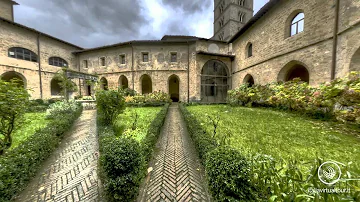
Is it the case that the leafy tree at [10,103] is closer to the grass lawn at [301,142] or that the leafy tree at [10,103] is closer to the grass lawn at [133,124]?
the grass lawn at [133,124]

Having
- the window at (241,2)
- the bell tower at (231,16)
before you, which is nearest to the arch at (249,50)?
the bell tower at (231,16)

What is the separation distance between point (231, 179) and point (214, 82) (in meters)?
17.9

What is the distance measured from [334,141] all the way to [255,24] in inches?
525

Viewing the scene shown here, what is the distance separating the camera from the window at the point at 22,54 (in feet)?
47.8

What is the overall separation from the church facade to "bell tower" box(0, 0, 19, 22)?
89mm

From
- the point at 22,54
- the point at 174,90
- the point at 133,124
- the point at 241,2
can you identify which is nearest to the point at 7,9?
the point at 22,54

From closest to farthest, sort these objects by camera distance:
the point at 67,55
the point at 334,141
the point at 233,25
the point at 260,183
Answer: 1. the point at 260,183
2. the point at 334,141
3. the point at 67,55
4. the point at 233,25

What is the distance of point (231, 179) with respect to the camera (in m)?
1.75

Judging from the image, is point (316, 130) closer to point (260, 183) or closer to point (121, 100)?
point (260, 183)

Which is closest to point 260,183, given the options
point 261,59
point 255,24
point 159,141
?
point 159,141

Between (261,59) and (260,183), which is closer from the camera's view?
(260,183)

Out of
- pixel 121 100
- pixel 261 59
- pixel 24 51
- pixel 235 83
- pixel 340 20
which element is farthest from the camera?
pixel 235 83

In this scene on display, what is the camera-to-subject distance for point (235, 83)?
17.7 m

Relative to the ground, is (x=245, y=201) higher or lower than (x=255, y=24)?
lower
